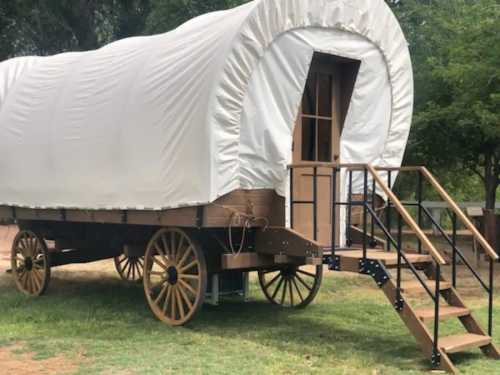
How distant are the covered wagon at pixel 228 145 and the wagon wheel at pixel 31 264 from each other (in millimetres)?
632

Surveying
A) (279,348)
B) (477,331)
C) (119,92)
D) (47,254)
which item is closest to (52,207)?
(47,254)

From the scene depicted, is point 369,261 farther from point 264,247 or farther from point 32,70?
point 32,70

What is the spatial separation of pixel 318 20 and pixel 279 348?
3.65m

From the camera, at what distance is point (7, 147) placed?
991 cm

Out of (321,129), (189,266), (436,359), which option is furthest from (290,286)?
(436,359)

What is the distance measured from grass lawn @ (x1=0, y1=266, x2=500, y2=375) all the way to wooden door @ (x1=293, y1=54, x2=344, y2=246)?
1219 mm

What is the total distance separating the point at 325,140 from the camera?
28.0 feet

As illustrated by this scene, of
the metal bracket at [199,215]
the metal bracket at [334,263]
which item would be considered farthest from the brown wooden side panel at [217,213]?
the metal bracket at [334,263]

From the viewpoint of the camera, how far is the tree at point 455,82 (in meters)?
12.5

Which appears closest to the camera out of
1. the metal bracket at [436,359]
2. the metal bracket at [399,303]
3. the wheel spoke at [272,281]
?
the metal bracket at [436,359]

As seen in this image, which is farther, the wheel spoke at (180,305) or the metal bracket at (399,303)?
the wheel spoke at (180,305)

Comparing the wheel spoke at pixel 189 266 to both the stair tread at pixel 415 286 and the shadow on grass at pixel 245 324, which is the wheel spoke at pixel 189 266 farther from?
the stair tread at pixel 415 286

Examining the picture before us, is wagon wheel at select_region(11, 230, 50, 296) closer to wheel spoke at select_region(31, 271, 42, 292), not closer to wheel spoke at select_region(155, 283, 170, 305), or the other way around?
wheel spoke at select_region(31, 271, 42, 292)

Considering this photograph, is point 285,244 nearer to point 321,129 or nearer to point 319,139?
point 319,139
